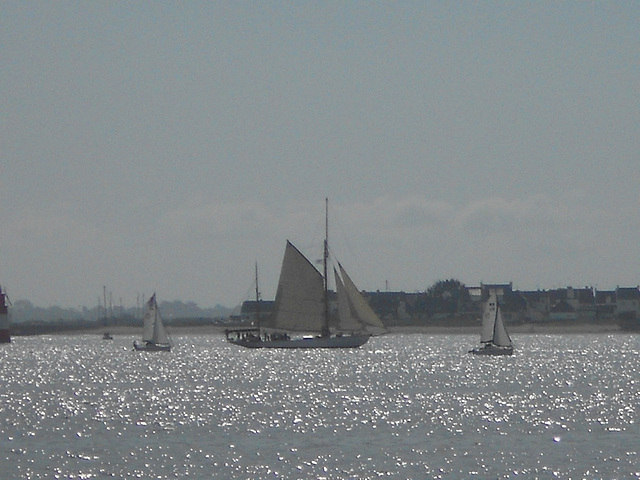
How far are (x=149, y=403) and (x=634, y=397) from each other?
81.4ft

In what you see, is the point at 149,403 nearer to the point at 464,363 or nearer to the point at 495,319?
the point at 464,363

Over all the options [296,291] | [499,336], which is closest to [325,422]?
[296,291]

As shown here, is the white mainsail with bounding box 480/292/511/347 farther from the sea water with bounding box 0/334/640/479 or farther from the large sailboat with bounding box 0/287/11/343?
the large sailboat with bounding box 0/287/11/343

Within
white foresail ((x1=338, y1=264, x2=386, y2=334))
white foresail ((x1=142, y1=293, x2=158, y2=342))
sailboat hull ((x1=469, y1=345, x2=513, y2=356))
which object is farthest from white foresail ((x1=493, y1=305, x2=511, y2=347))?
white foresail ((x1=142, y1=293, x2=158, y2=342))

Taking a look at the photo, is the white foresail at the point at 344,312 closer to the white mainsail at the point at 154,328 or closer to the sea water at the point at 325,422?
the sea water at the point at 325,422

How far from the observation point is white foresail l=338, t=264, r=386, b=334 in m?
122

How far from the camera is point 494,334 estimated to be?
123 metres

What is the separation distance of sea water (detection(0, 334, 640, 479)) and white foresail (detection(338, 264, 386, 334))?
17.5m

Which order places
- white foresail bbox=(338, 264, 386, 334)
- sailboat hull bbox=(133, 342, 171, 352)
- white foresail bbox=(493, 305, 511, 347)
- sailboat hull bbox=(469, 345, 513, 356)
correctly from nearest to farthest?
sailboat hull bbox=(469, 345, 513, 356), white foresail bbox=(338, 264, 386, 334), white foresail bbox=(493, 305, 511, 347), sailboat hull bbox=(133, 342, 171, 352)

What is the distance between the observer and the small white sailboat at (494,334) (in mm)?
121375

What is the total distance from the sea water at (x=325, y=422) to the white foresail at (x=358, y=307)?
690 inches

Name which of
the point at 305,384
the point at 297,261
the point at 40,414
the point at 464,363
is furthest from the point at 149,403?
the point at 297,261

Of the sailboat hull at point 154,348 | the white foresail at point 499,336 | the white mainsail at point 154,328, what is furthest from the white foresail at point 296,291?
the sailboat hull at point 154,348

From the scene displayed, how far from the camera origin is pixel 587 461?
42281 mm
